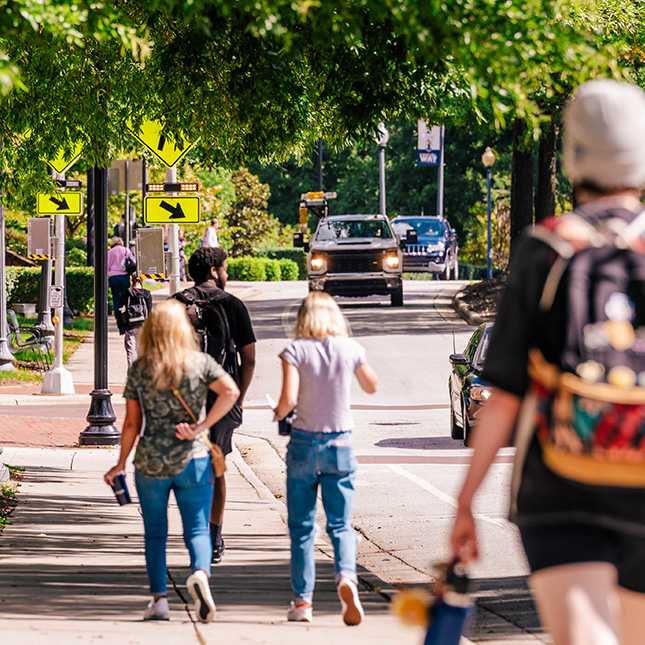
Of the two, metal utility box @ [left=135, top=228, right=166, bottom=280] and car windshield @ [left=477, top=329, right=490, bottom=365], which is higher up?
metal utility box @ [left=135, top=228, right=166, bottom=280]

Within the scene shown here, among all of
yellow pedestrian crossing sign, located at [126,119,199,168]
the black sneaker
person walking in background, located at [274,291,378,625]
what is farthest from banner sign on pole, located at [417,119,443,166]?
person walking in background, located at [274,291,378,625]

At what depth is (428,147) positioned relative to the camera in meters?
54.0

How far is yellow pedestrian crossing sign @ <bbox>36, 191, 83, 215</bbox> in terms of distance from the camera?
63.5 feet

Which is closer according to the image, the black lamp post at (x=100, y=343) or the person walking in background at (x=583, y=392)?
the person walking in background at (x=583, y=392)

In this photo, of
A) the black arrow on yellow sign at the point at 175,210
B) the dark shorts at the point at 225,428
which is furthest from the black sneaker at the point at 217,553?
the black arrow on yellow sign at the point at 175,210

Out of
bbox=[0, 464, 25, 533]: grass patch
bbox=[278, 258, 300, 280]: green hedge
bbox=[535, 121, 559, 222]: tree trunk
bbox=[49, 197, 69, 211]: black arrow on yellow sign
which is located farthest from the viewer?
bbox=[278, 258, 300, 280]: green hedge

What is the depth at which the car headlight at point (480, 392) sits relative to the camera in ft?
44.2

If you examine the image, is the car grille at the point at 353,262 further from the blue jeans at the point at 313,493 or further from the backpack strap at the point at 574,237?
the backpack strap at the point at 574,237

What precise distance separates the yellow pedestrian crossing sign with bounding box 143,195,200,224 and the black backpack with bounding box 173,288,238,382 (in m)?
7.57

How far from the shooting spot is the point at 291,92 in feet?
28.8

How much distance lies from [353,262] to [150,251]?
1623cm

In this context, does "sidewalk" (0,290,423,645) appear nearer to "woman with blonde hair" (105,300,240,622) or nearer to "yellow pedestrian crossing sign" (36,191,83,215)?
"woman with blonde hair" (105,300,240,622)

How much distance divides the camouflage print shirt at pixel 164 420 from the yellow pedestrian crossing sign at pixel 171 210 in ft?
30.8

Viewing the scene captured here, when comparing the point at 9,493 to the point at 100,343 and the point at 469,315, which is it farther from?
the point at 469,315
